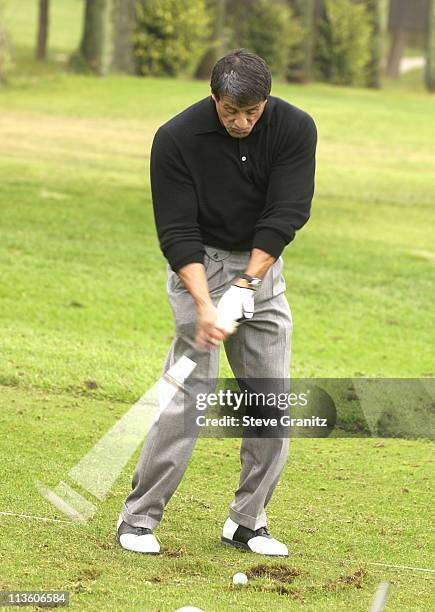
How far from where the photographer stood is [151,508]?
472cm

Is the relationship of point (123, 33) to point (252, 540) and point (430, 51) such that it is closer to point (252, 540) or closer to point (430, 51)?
point (430, 51)

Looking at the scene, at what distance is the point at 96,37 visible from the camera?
25.3m

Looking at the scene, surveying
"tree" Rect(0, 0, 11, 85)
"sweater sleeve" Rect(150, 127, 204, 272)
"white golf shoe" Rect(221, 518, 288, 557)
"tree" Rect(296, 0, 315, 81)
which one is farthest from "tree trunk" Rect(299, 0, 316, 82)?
"white golf shoe" Rect(221, 518, 288, 557)

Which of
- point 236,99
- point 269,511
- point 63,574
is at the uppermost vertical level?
point 236,99

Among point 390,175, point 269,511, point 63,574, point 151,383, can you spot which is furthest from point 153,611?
point 390,175

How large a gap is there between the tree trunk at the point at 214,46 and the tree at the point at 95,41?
286 centimetres

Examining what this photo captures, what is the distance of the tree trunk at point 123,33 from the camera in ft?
85.7

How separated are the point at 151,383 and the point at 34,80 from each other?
58.9ft

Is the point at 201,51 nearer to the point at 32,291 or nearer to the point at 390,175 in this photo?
the point at 390,175

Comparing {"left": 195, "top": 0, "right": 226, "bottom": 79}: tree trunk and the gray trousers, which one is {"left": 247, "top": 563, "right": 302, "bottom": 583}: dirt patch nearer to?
the gray trousers

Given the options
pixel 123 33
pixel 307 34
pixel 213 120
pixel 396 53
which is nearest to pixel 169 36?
pixel 123 33

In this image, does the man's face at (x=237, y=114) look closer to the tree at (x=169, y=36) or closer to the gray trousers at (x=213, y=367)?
the gray trousers at (x=213, y=367)

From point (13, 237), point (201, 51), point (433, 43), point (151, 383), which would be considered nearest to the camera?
point (151, 383)

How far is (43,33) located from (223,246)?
2762 cm
